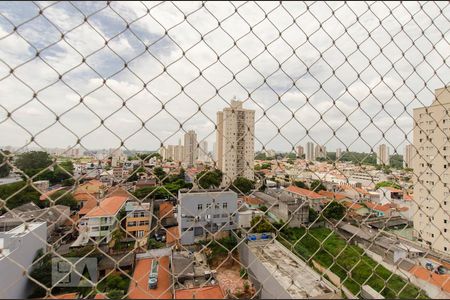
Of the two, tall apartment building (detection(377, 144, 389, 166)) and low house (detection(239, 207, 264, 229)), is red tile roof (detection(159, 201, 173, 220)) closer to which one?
low house (detection(239, 207, 264, 229))

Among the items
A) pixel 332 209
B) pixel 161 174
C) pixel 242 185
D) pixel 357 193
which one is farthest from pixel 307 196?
pixel 161 174

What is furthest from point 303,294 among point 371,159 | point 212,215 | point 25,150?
point 25,150

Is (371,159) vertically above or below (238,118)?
below

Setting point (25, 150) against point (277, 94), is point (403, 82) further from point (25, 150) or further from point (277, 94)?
point (25, 150)

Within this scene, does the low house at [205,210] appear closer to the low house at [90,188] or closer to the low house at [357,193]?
the low house at [90,188]

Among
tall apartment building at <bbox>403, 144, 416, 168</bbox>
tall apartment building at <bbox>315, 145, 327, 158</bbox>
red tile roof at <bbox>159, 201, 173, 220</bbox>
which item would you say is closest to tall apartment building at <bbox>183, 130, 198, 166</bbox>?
red tile roof at <bbox>159, 201, 173, 220</bbox>
